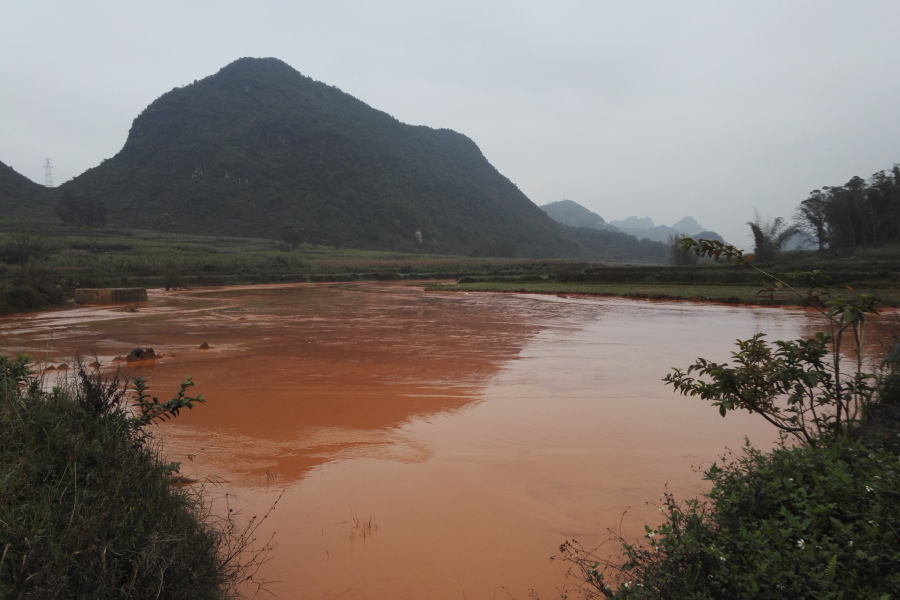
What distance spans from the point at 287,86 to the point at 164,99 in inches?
1084

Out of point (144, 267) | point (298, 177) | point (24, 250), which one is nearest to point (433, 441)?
point (24, 250)

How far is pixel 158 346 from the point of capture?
1417cm

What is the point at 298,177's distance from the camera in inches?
4235

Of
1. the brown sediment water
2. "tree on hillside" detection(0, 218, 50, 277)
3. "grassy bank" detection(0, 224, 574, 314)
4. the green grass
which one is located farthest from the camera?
"tree on hillside" detection(0, 218, 50, 277)

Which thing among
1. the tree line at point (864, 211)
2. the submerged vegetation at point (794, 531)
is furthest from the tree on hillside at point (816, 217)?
the submerged vegetation at point (794, 531)

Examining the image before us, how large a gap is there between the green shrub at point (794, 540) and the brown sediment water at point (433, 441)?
108 centimetres

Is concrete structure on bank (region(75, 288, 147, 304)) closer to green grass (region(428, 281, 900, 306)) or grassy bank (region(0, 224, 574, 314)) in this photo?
grassy bank (region(0, 224, 574, 314))

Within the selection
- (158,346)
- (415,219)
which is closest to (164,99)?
(415,219)

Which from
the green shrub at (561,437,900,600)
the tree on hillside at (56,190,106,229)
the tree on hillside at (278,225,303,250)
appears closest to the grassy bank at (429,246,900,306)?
the green shrub at (561,437,900,600)

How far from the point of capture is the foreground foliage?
2602mm

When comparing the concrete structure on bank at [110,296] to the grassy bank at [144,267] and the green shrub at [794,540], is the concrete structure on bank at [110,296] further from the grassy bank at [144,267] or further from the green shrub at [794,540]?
the green shrub at [794,540]

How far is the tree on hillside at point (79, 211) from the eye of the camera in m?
73.6

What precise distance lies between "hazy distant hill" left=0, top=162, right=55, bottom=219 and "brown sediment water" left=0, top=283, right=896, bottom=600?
76005 millimetres

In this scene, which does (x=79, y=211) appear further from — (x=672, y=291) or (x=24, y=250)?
(x=672, y=291)
